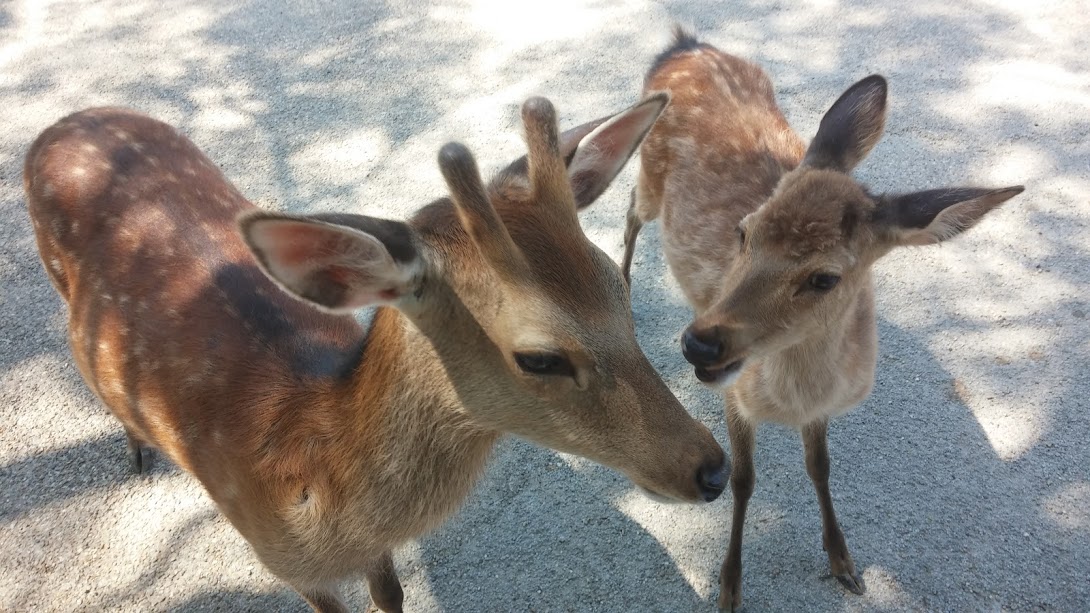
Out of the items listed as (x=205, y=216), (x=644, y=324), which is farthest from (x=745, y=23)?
(x=205, y=216)

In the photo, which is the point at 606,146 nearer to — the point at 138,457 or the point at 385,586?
the point at 385,586

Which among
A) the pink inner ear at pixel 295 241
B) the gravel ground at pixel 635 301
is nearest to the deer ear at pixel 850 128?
the gravel ground at pixel 635 301

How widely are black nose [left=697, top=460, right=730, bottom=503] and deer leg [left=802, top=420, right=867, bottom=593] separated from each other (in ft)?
3.60

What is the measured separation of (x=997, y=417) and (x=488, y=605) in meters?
2.22

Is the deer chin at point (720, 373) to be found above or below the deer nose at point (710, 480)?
below

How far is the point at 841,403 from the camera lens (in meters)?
2.43

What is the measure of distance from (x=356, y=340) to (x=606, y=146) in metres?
1.04

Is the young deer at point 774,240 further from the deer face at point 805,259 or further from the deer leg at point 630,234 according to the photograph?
the deer leg at point 630,234

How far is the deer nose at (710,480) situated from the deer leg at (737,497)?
0.98m

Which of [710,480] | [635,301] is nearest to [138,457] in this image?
[635,301]

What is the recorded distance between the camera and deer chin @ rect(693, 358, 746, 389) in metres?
2.10

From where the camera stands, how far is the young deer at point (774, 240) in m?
2.07

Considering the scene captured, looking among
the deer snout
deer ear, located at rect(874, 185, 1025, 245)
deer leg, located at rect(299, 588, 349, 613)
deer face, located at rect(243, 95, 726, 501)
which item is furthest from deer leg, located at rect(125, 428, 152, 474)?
deer ear, located at rect(874, 185, 1025, 245)

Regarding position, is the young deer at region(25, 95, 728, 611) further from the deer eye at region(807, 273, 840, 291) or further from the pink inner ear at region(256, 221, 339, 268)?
the deer eye at region(807, 273, 840, 291)
